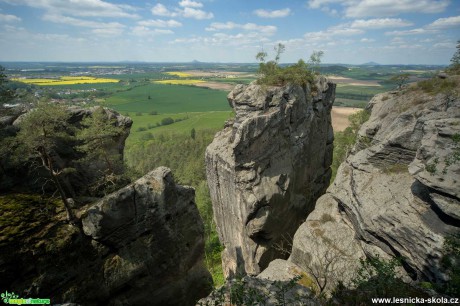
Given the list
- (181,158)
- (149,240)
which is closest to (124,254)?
(149,240)

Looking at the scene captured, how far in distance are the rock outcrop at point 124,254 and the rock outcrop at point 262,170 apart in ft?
27.7

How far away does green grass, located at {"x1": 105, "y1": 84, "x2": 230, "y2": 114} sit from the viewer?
146 meters

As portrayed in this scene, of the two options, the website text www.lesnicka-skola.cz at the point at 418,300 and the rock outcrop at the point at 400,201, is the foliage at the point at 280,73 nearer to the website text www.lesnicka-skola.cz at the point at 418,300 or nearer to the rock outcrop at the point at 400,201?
the rock outcrop at the point at 400,201

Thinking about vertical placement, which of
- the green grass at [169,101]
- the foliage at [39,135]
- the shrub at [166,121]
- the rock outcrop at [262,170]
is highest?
the foliage at [39,135]

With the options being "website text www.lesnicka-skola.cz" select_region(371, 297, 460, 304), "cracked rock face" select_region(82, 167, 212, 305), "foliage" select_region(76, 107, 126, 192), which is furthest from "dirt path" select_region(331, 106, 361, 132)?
"website text www.lesnicka-skola.cz" select_region(371, 297, 460, 304)

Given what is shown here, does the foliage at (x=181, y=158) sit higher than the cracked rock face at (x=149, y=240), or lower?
lower

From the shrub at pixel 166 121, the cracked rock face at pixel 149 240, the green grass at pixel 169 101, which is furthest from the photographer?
the green grass at pixel 169 101

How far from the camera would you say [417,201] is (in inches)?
612

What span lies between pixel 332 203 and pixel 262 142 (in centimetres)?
812

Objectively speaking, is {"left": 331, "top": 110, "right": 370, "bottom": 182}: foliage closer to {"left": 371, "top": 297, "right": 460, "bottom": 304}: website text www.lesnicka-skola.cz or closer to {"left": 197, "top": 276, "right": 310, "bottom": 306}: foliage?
{"left": 197, "top": 276, "right": 310, "bottom": 306}: foliage

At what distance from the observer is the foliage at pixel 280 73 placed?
1099 inches

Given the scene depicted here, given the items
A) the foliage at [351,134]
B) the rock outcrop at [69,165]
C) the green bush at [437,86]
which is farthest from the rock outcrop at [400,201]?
the rock outcrop at [69,165]

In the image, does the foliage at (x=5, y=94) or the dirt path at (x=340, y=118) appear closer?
the foliage at (x=5, y=94)

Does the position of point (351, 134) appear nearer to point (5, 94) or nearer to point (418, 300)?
point (418, 300)
